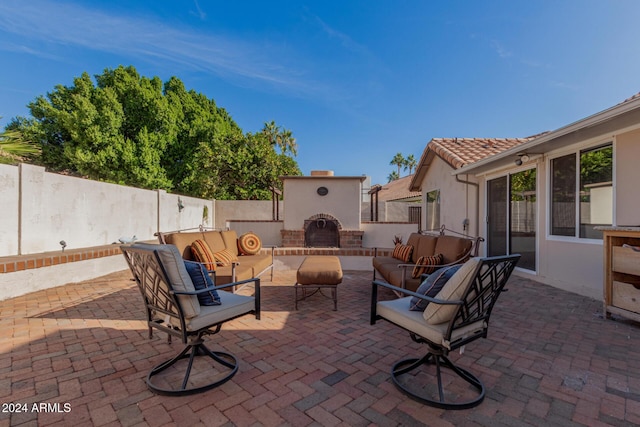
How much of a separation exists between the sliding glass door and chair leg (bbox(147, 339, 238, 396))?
6.01 metres

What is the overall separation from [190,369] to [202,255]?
7.16ft

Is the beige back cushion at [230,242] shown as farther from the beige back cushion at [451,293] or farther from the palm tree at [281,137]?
the palm tree at [281,137]

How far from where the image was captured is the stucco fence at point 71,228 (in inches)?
172

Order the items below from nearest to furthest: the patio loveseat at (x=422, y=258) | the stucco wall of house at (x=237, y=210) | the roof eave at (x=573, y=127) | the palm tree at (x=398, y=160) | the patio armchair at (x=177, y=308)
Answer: the patio armchair at (x=177, y=308) < the roof eave at (x=573, y=127) < the patio loveseat at (x=422, y=258) < the stucco wall of house at (x=237, y=210) < the palm tree at (x=398, y=160)

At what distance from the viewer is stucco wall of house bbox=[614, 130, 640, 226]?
3.82 meters

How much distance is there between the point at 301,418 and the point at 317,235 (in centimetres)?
635

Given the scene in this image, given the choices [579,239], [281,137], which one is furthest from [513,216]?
[281,137]

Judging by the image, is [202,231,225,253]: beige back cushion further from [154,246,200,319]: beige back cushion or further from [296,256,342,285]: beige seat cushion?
[154,246,200,319]: beige back cushion

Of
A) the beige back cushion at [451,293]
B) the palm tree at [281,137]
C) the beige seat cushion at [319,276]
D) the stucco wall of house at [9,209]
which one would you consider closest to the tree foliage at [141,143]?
the palm tree at [281,137]

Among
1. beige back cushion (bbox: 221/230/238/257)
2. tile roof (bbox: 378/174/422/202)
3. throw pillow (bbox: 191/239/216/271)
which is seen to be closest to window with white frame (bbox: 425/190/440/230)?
tile roof (bbox: 378/174/422/202)

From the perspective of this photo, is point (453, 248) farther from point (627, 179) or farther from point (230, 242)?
point (230, 242)

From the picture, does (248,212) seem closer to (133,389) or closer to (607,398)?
(133,389)

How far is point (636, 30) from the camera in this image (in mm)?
5457

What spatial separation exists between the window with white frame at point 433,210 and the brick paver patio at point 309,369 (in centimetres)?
532
